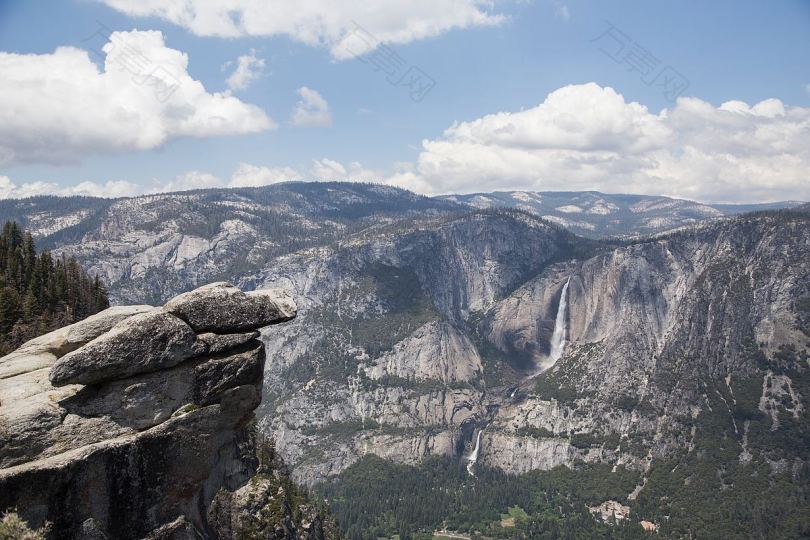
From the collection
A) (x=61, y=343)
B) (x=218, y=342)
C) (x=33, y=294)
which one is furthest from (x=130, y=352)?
(x=33, y=294)

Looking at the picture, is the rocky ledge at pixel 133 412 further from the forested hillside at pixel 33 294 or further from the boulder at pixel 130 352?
the forested hillside at pixel 33 294

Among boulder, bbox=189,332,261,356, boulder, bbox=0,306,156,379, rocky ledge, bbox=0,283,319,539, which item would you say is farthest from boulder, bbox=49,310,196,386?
boulder, bbox=0,306,156,379

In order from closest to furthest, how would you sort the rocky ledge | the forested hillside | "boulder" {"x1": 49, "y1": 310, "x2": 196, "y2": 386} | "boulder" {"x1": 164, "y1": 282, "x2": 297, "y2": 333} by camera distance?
the rocky ledge
"boulder" {"x1": 49, "y1": 310, "x2": 196, "y2": 386}
"boulder" {"x1": 164, "y1": 282, "x2": 297, "y2": 333}
the forested hillside

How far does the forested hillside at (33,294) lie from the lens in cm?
7031

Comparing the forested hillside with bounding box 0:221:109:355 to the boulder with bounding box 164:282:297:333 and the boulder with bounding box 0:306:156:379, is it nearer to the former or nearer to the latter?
the boulder with bounding box 0:306:156:379

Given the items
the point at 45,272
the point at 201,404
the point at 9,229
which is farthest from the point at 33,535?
A: the point at 9,229

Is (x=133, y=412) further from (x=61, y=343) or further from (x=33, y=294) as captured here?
(x=33, y=294)

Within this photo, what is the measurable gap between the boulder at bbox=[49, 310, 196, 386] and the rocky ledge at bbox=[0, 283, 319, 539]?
0.16 ft

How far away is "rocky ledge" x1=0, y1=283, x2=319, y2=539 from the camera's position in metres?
24.6

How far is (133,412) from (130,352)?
299 centimetres

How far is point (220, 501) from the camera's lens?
173 ft

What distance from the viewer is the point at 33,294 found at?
83.8 m

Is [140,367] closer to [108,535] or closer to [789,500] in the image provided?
[108,535]

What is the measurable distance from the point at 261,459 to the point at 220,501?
4147 cm
